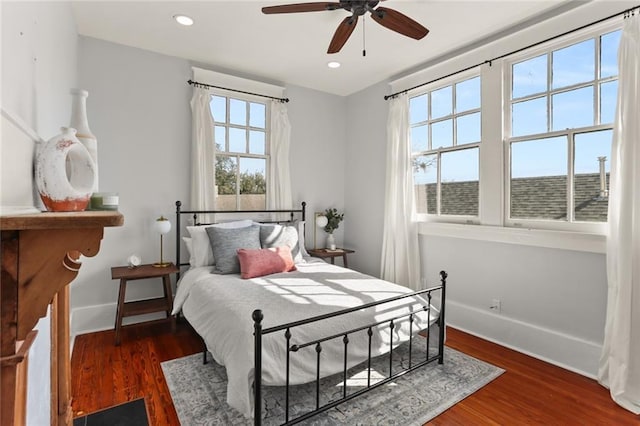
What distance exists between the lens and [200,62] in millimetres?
3756

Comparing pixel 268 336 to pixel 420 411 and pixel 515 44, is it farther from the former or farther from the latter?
pixel 515 44

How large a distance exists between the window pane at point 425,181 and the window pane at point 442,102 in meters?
0.48

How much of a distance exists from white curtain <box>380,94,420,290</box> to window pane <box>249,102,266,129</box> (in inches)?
62.9

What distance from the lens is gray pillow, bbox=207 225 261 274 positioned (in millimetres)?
3105

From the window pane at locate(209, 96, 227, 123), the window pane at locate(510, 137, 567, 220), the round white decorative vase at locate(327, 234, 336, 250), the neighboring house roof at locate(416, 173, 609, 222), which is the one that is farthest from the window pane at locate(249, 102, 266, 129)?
the window pane at locate(510, 137, 567, 220)

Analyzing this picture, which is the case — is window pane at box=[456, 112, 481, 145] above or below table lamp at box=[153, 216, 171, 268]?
above

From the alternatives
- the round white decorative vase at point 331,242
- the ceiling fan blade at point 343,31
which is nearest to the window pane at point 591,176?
the ceiling fan blade at point 343,31

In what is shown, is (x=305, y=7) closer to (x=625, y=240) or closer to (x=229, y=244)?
(x=229, y=244)

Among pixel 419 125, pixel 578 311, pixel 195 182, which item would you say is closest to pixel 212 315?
pixel 195 182

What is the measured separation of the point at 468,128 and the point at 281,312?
2.68 meters

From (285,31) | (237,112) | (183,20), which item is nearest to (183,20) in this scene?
(183,20)

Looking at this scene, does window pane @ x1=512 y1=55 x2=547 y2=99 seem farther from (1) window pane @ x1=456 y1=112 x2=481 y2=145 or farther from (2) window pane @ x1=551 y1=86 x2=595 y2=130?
(1) window pane @ x1=456 y1=112 x2=481 y2=145

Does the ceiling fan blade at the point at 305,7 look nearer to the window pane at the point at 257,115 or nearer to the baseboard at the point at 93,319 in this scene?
the window pane at the point at 257,115

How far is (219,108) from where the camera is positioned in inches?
154
